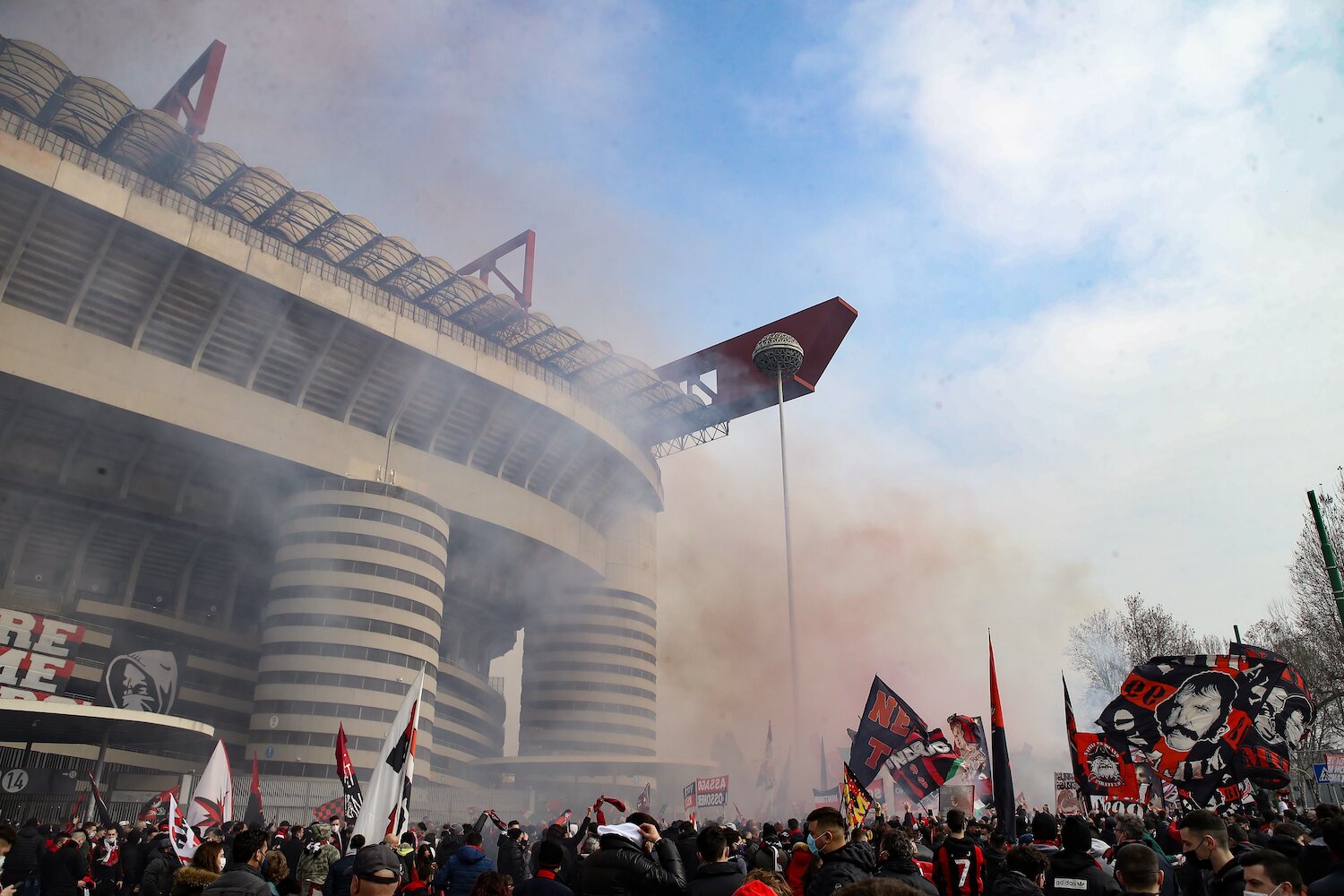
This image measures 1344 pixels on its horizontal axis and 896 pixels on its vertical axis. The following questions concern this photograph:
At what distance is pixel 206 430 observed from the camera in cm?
4478

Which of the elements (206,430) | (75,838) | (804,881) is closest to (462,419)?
(206,430)

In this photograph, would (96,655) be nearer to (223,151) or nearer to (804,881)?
(223,151)

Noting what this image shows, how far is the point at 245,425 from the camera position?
46.5 meters

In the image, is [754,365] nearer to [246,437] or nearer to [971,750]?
[246,437]

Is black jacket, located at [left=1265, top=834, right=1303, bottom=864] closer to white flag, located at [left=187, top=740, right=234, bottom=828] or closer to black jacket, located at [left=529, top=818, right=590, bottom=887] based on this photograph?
black jacket, located at [left=529, top=818, right=590, bottom=887]

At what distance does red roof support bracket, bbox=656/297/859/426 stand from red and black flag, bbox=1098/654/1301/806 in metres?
42.7

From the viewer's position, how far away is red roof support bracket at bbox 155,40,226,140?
45906 mm

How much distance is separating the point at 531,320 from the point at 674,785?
4304 centimetres

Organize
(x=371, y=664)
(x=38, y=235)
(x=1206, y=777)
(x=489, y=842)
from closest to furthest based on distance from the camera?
1. (x=1206, y=777)
2. (x=489, y=842)
3. (x=38, y=235)
4. (x=371, y=664)

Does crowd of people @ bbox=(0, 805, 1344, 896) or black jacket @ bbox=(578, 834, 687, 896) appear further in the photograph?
black jacket @ bbox=(578, 834, 687, 896)

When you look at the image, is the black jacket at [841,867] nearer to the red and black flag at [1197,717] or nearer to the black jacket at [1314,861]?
the black jacket at [1314,861]

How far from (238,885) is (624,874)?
2220 mm

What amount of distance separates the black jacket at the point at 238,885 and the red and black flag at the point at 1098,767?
15.8m

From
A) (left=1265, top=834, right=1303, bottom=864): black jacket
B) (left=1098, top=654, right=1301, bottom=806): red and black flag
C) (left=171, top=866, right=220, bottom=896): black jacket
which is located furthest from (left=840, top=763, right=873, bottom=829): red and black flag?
(left=171, top=866, right=220, bottom=896): black jacket
